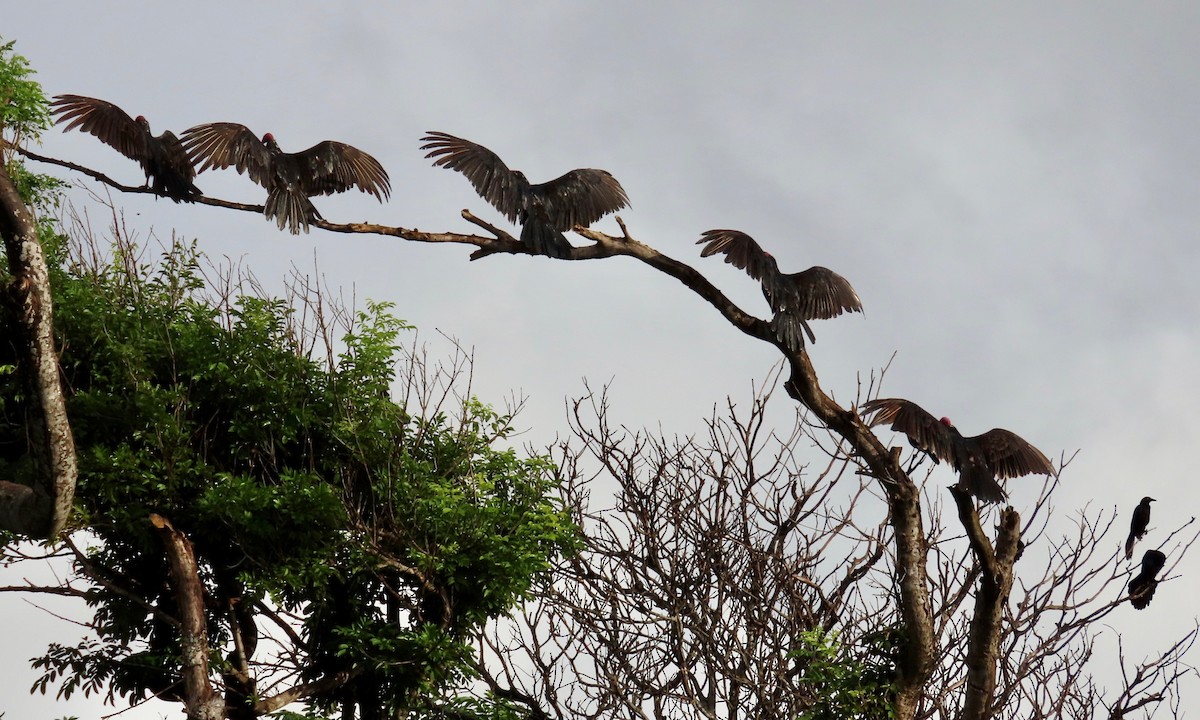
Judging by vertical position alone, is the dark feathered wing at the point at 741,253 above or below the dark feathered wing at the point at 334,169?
below

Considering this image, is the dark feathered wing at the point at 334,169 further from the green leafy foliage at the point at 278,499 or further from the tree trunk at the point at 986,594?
the tree trunk at the point at 986,594

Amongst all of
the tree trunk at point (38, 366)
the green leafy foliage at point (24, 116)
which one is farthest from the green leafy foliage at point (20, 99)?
the tree trunk at point (38, 366)

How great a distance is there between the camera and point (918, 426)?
→ 24.1ft

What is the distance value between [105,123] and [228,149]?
1.33m

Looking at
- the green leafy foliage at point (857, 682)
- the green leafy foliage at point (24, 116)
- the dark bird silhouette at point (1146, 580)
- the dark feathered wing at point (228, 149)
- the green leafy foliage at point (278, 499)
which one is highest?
the green leafy foliage at point (24, 116)

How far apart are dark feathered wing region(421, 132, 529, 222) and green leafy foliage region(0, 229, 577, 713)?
2.81 metres

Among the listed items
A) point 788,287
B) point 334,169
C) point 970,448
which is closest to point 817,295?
point 788,287

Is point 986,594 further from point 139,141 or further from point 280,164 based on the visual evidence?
point 139,141

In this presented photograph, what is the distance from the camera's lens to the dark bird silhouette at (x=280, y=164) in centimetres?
880

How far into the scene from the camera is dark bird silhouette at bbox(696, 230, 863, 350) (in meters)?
8.00

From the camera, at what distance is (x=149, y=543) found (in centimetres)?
1029

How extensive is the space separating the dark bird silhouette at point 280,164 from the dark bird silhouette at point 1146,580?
20.0 feet

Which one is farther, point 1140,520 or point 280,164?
point 280,164

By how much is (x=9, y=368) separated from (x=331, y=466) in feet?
9.19
